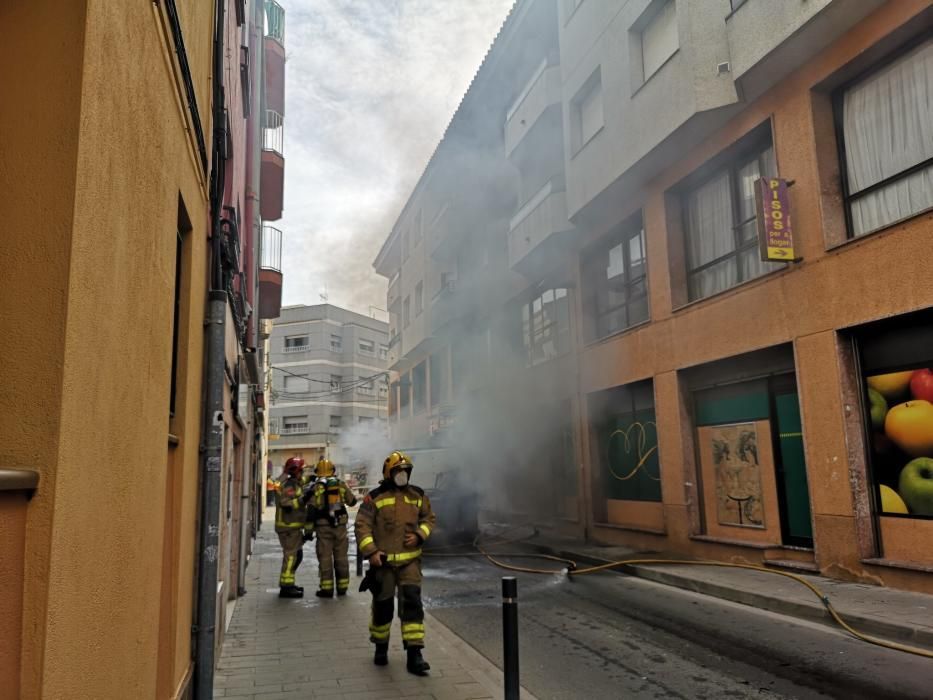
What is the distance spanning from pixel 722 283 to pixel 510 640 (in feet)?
28.1

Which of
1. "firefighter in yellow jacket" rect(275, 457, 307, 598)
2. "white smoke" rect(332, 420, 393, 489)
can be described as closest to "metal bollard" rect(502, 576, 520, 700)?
"firefighter in yellow jacket" rect(275, 457, 307, 598)

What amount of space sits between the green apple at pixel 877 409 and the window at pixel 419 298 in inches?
867

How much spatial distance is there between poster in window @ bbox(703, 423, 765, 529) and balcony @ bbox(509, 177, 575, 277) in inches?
239

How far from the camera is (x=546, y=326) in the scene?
18172 mm

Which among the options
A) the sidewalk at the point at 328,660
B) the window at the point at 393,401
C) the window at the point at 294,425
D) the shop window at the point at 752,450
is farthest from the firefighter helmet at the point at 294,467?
the window at the point at 294,425

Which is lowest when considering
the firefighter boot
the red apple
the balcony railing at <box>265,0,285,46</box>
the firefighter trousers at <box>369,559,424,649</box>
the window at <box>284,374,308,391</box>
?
the firefighter boot

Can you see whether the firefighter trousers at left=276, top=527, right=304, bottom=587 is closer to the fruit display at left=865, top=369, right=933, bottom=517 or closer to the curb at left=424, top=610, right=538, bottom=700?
the curb at left=424, top=610, right=538, bottom=700

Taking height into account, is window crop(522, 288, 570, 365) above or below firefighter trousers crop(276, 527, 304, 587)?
above

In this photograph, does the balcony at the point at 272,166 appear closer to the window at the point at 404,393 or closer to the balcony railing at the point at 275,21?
the balcony railing at the point at 275,21

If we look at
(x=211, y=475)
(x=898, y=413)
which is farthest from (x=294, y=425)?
(x=211, y=475)

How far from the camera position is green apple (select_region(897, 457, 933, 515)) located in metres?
7.60

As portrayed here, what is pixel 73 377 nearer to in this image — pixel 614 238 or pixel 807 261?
pixel 807 261

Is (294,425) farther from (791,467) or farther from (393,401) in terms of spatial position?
(791,467)

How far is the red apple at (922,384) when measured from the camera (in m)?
7.71
